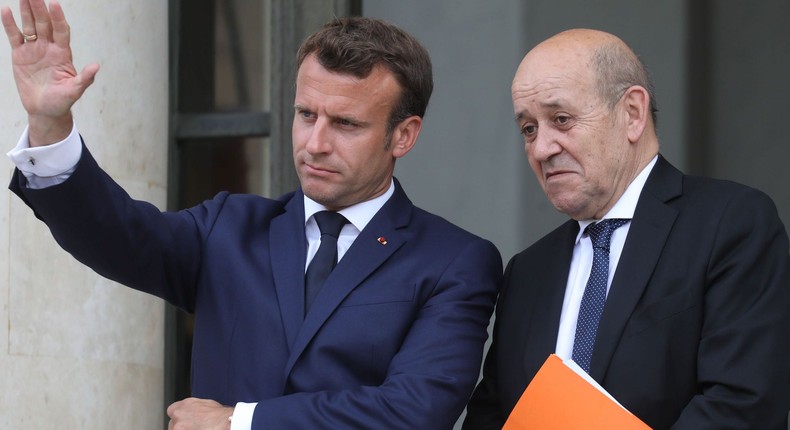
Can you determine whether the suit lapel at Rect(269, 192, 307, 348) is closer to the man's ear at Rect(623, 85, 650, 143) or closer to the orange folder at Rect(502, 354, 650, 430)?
→ the orange folder at Rect(502, 354, 650, 430)

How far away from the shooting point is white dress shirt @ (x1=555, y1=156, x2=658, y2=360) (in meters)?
3.71

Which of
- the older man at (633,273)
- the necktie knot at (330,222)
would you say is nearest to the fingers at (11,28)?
the necktie knot at (330,222)

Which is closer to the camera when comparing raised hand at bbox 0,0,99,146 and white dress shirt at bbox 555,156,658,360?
raised hand at bbox 0,0,99,146

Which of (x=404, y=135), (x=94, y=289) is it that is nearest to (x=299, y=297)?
(x=404, y=135)

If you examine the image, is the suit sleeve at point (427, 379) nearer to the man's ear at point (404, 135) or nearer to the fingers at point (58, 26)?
the man's ear at point (404, 135)

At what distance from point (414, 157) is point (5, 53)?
166cm

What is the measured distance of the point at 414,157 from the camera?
585 cm

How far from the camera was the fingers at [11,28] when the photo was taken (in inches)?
132

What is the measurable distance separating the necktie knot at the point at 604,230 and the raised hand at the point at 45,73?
51.8 inches

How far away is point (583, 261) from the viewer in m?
3.83

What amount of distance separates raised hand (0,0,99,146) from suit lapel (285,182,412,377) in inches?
29.9

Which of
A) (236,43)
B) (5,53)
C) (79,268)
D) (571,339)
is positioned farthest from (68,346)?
(571,339)

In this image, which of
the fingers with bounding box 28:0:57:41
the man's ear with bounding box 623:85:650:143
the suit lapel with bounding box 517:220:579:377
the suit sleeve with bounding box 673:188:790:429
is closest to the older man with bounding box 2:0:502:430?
the fingers with bounding box 28:0:57:41

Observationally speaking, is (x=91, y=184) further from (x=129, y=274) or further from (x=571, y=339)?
(x=571, y=339)
